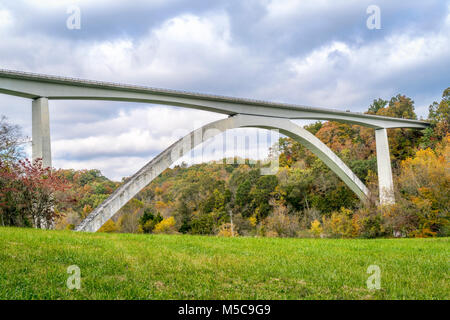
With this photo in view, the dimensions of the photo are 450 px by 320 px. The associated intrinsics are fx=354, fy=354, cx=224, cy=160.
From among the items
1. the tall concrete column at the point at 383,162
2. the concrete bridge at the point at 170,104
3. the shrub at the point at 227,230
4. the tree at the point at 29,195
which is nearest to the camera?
the tree at the point at 29,195

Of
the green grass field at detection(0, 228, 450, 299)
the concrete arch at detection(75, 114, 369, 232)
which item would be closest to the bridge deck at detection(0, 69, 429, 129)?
the concrete arch at detection(75, 114, 369, 232)

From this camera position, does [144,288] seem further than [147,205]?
No

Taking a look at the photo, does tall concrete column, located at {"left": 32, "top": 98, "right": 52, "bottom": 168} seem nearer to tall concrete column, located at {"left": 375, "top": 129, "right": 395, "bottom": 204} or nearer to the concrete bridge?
the concrete bridge

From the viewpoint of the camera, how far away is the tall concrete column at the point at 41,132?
14312 millimetres

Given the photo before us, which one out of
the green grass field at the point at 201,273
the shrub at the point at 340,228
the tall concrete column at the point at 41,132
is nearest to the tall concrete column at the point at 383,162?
the shrub at the point at 340,228

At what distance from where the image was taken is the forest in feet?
73.6

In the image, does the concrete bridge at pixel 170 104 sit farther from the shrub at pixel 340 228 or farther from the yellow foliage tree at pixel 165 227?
the yellow foliage tree at pixel 165 227

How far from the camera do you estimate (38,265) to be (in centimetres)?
534

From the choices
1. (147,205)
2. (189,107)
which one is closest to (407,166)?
(189,107)

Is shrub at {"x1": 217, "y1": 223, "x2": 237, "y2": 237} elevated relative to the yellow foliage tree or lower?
lower

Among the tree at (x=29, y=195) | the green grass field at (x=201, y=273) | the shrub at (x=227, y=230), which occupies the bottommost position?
the shrub at (x=227, y=230)

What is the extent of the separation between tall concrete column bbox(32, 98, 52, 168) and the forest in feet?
18.2
